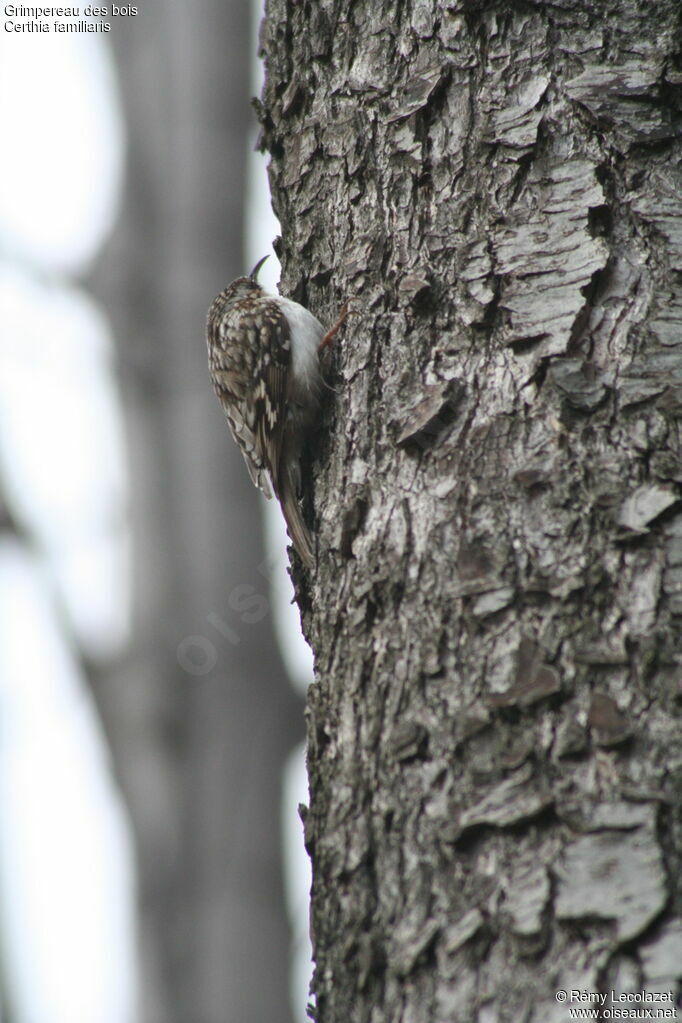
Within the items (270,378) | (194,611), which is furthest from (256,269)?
(194,611)

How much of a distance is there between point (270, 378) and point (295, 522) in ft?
2.38

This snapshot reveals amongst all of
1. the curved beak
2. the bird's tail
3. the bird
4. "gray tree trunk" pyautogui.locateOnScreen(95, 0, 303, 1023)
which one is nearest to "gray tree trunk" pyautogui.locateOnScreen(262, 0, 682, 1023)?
the bird's tail

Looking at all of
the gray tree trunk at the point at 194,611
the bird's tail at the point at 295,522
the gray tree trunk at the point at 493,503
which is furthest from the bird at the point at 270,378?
the gray tree trunk at the point at 194,611

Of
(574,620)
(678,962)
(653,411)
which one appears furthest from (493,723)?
(653,411)

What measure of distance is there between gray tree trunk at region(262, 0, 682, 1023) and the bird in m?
0.19

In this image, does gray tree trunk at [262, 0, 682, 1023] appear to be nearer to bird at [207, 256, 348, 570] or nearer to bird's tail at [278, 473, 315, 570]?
bird's tail at [278, 473, 315, 570]

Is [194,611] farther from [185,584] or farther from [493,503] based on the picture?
[493,503]

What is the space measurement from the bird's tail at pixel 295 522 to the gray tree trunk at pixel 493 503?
0.17 ft

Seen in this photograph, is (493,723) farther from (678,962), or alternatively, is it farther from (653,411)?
(653,411)

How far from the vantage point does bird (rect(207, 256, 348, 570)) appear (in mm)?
2350

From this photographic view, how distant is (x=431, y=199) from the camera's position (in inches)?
76.5

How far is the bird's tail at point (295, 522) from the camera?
2.04 metres

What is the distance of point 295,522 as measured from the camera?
89.0 inches

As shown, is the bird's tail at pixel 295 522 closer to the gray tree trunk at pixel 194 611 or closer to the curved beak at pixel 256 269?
the curved beak at pixel 256 269
